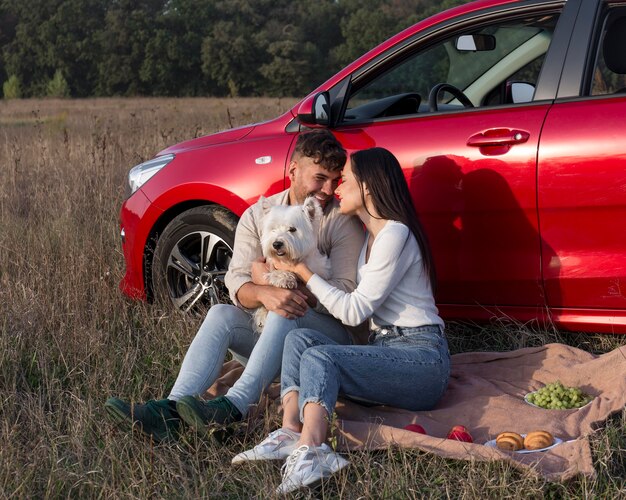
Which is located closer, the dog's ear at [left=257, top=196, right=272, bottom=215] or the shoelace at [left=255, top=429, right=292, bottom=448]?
the shoelace at [left=255, top=429, right=292, bottom=448]

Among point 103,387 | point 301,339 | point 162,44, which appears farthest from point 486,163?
point 162,44

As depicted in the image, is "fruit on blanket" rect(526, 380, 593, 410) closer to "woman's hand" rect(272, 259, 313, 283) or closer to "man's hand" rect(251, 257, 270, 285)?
"woman's hand" rect(272, 259, 313, 283)

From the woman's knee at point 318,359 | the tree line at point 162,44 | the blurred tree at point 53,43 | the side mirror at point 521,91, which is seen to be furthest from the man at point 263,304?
the blurred tree at point 53,43

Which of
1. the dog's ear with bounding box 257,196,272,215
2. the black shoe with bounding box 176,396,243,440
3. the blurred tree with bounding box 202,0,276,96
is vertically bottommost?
the black shoe with bounding box 176,396,243,440

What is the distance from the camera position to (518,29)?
4.73m

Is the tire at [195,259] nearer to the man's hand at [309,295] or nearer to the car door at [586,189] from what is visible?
the man's hand at [309,295]

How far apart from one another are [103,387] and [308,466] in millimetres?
1411

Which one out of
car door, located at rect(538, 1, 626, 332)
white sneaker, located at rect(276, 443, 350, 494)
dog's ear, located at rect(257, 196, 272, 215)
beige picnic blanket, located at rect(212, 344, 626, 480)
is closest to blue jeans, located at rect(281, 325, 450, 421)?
beige picnic blanket, located at rect(212, 344, 626, 480)

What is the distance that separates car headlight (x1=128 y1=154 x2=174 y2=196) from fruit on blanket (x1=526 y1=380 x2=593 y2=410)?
2.53m

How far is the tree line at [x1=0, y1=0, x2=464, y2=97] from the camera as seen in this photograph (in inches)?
1773

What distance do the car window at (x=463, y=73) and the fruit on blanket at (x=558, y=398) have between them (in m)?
1.54

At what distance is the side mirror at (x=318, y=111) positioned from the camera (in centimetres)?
431

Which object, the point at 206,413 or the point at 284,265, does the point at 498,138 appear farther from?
the point at 206,413

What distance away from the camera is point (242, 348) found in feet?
12.6
